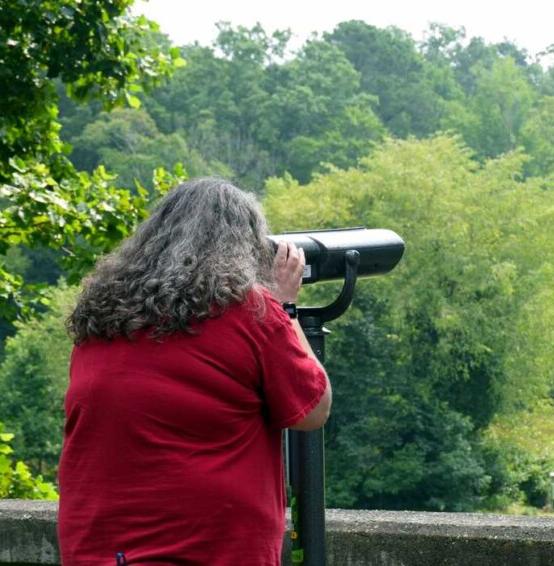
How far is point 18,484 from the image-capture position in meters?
6.72

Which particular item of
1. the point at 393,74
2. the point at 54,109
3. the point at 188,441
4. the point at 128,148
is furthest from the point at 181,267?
the point at 393,74

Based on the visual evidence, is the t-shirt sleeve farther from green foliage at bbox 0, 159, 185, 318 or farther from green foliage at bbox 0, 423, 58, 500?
green foliage at bbox 0, 159, 185, 318

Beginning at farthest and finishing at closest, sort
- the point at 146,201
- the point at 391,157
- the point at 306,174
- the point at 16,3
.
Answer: the point at 306,174 < the point at 391,157 < the point at 146,201 < the point at 16,3

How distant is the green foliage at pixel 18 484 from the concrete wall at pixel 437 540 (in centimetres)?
355

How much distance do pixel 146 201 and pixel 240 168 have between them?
60635mm

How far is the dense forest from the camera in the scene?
282 inches

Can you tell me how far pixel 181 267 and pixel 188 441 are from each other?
27 centimetres

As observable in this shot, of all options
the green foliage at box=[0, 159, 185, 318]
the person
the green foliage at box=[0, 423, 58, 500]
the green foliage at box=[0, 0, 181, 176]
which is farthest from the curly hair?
the green foliage at box=[0, 0, 181, 176]

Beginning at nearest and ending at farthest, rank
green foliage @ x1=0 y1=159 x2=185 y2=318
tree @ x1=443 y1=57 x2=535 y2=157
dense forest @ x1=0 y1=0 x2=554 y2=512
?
green foliage @ x1=0 y1=159 x2=185 y2=318 < dense forest @ x1=0 y1=0 x2=554 y2=512 < tree @ x1=443 y1=57 x2=535 y2=157

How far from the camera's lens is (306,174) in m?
67.1

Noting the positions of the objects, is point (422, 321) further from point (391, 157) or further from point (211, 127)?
point (211, 127)

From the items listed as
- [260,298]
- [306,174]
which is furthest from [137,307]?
[306,174]

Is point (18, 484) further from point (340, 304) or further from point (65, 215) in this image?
point (340, 304)

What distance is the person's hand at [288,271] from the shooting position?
89.0 inches
